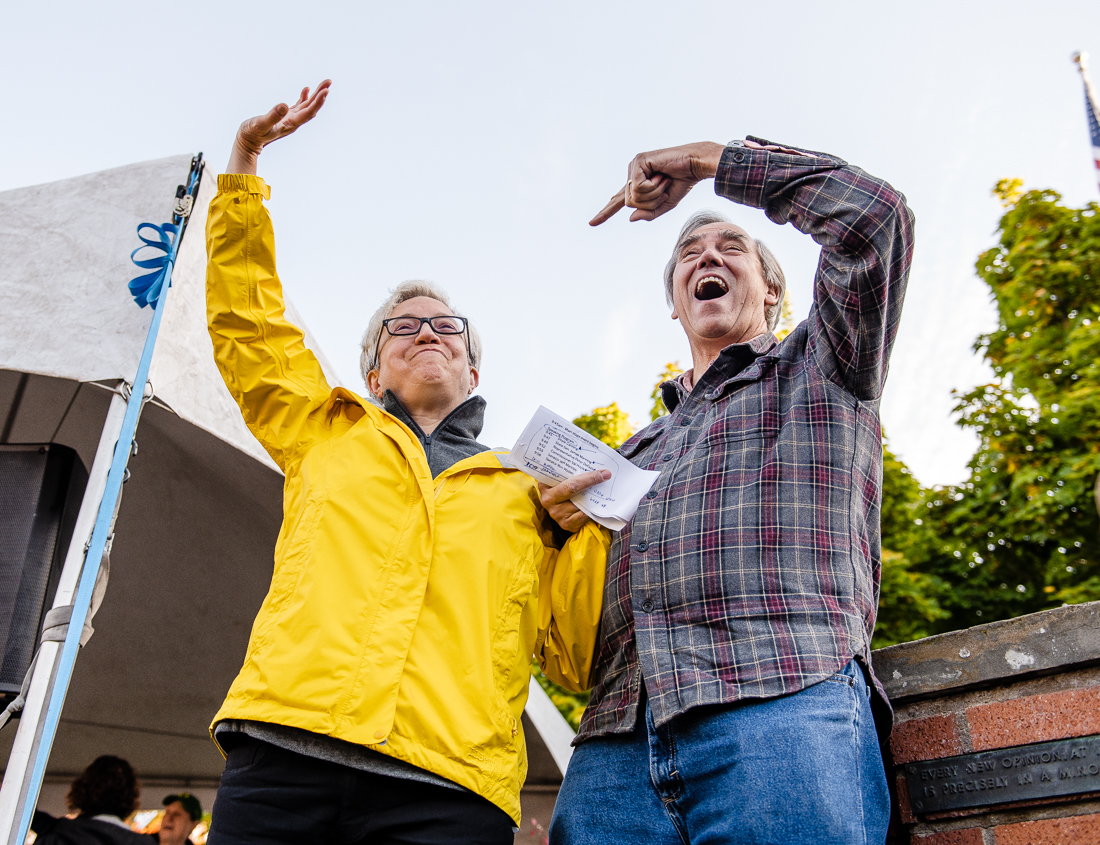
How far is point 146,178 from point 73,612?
1.46 meters

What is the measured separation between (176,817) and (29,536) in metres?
2.61

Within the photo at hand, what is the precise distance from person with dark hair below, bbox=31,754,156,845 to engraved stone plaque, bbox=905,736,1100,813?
3.21 meters

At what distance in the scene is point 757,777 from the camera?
122 centimetres

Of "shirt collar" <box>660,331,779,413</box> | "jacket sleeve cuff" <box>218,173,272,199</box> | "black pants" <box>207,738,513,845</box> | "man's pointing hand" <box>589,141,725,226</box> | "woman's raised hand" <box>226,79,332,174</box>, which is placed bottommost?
"black pants" <box>207,738,513,845</box>

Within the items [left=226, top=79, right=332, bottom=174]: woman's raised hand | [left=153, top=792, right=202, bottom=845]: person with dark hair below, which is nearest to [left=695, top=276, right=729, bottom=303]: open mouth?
[left=226, top=79, right=332, bottom=174]: woman's raised hand

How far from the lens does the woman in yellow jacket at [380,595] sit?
A: 127 cm

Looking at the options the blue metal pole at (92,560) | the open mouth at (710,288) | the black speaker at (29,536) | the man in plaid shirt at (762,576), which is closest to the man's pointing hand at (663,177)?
the man in plaid shirt at (762,576)

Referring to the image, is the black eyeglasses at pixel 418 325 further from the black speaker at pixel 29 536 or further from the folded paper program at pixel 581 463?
the black speaker at pixel 29 536

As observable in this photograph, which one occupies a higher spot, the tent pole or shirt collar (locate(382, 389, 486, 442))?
shirt collar (locate(382, 389, 486, 442))

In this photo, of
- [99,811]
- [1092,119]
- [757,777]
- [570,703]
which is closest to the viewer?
[757,777]

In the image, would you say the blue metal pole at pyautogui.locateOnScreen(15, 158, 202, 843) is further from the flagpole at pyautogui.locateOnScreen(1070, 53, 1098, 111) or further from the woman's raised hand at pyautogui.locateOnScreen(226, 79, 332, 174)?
the flagpole at pyautogui.locateOnScreen(1070, 53, 1098, 111)

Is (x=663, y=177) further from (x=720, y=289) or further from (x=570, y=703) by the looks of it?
(x=570, y=703)

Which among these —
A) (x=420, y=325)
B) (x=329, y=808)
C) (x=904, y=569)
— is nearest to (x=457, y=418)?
(x=420, y=325)

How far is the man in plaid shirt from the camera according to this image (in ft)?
4.06
